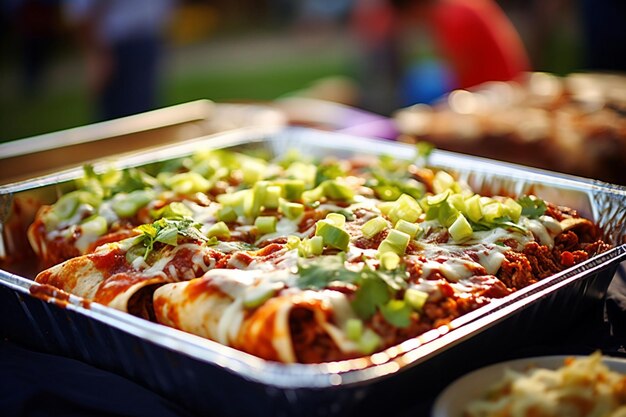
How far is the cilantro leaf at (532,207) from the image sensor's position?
9.12 ft

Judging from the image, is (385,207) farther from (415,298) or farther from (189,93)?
(189,93)

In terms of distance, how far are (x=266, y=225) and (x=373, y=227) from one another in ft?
1.29

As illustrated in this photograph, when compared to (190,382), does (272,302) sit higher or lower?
higher

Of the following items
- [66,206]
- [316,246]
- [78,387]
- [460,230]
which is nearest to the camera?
[78,387]

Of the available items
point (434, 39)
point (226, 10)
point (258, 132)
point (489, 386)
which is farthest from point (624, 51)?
point (226, 10)

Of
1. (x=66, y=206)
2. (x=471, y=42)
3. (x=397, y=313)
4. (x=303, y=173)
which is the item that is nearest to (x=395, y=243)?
(x=397, y=313)

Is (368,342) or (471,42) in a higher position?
(471,42)

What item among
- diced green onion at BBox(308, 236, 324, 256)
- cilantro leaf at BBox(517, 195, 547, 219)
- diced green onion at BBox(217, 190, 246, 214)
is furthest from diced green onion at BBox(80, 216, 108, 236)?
cilantro leaf at BBox(517, 195, 547, 219)

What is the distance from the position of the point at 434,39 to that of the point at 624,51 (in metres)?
1.69

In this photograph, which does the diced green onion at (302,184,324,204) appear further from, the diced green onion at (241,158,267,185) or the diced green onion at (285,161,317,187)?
the diced green onion at (241,158,267,185)

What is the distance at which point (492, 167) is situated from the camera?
11.1ft

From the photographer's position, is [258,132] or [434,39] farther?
[434,39]

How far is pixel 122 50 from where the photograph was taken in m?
6.48

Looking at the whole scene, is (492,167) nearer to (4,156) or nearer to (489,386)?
(489,386)
